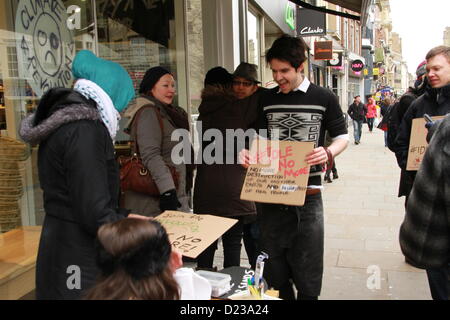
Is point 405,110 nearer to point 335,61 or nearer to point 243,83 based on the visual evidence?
point 243,83

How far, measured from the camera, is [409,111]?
12.3ft

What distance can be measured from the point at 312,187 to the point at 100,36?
3.35 metres

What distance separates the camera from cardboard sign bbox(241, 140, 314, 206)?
2.59m

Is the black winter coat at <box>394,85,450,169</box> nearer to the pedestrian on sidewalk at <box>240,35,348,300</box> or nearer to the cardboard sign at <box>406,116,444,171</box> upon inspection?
the cardboard sign at <box>406,116,444,171</box>

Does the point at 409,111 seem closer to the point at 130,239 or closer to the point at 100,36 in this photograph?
the point at 130,239

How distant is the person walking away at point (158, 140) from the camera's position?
3102mm

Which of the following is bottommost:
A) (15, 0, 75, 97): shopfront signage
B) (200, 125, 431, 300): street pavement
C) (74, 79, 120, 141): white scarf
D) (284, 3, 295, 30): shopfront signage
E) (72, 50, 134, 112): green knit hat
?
(200, 125, 431, 300): street pavement

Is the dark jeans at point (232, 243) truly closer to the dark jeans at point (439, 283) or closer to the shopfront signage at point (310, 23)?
the dark jeans at point (439, 283)

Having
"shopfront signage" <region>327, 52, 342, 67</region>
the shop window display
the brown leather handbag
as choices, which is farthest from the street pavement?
"shopfront signage" <region>327, 52, 342, 67</region>

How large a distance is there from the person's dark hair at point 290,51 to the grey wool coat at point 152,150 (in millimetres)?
997

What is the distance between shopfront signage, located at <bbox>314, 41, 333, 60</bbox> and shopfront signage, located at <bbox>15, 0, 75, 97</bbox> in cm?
1360

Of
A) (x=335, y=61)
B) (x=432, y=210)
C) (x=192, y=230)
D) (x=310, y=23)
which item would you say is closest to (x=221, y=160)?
(x=192, y=230)

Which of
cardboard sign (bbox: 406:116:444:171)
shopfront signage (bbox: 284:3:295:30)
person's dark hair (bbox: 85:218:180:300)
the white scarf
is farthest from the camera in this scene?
shopfront signage (bbox: 284:3:295:30)
